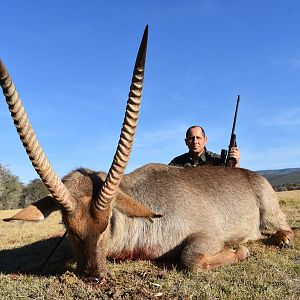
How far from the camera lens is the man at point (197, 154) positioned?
431 inches

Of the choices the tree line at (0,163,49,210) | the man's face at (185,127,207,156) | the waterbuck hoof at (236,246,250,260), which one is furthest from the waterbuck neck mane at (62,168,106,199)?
the tree line at (0,163,49,210)

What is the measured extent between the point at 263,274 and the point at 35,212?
122 inches

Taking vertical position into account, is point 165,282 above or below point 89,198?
below

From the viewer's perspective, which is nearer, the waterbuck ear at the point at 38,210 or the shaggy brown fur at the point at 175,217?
the shaggy brown fur at the point at 175,217

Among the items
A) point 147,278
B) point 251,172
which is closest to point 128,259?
point 147,278

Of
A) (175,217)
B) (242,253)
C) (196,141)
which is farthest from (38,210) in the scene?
(196,141)

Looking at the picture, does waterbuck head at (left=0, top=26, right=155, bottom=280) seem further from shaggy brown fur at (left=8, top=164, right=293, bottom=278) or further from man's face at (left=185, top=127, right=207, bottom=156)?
man's face at (left=185, top=127, right=207, bottom=156)

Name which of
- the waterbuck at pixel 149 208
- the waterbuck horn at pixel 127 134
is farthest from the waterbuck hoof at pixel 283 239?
the waterbuck horn at pixel 127 134

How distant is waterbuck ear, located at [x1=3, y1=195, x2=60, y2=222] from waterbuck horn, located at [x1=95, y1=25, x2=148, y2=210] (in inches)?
32.7

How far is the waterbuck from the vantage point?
5.42 meters

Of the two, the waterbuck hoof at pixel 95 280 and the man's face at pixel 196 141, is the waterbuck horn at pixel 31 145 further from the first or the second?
the man's face at pixel 196 141

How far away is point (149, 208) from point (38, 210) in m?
1.90

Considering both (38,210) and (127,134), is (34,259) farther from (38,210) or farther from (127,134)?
(127,134)

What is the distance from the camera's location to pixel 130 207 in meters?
6.14
